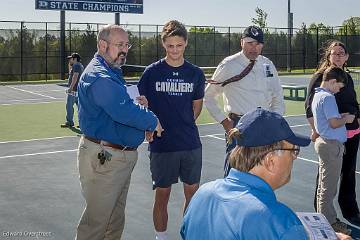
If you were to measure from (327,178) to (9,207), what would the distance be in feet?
12.4

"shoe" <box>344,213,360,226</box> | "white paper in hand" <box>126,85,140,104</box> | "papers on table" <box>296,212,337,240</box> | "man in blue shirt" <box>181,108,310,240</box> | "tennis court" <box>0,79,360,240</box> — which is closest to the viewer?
"man in blue shirt" <box>181,108,310,240</box>

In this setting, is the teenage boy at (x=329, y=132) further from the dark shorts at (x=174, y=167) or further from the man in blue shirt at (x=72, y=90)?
the man in blue shirt at (x=72, y=90)

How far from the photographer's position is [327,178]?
5.55m

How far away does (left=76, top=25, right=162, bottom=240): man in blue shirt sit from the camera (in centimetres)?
410

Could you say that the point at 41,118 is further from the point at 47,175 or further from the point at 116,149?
the point at 116,149

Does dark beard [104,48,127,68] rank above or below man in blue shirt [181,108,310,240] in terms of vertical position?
above

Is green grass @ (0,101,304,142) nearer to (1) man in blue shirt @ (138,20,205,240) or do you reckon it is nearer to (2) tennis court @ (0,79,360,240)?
(2) tennis court @ (0,79,360,240)

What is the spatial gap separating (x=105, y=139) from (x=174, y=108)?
1.04 metres

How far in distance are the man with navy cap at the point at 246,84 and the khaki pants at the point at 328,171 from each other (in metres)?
0.59

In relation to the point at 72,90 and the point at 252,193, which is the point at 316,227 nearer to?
the point at 252,193

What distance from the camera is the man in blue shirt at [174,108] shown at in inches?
199

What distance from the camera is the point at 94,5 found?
107 ft

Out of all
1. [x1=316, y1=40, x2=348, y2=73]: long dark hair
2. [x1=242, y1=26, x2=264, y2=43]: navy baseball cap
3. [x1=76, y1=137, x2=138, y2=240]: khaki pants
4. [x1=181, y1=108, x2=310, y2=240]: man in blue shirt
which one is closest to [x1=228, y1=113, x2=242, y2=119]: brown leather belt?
[x1=242, y1=26, x2=264, y2=43]: navy baseball cap

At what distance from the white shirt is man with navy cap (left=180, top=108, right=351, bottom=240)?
304cm
